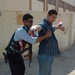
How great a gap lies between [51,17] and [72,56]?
4648 millimetres

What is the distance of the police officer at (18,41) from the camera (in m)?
3.85

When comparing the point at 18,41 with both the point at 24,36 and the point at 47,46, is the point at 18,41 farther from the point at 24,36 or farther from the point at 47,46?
the point at 47,46

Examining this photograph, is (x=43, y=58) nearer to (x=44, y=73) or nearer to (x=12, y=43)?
(x=44, y=73)

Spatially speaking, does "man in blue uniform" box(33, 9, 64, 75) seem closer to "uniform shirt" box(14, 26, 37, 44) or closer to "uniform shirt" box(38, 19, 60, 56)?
"uniform shirt" box(38, 19, 60, 56)

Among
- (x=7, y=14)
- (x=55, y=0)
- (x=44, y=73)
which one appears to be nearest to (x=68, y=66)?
(x=7, y=14)

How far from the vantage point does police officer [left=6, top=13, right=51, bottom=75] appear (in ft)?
12.6

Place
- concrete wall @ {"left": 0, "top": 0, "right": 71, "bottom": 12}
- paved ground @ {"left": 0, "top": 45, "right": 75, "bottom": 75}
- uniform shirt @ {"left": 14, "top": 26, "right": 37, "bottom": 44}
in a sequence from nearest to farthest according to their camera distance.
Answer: uniform shirt @ {"left": 14, "top": 26, "right": 37, "bottom": 44}
paved ground @ {"left": 0, "top": 45, "right": 75, "bottom": 75}
concrete wall @ {"left": 0, "top": 0, "right": 71, "bottom": 12}

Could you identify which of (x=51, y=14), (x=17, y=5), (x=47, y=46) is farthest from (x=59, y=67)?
(x=17, y=5)

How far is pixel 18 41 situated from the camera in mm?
3918

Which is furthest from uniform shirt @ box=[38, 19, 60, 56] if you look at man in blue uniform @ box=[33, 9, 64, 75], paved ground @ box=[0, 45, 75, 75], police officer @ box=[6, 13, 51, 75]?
paved ground @ box=[0, 45, 75, 75]

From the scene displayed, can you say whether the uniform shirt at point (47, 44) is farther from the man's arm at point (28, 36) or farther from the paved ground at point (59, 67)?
the paved ground at point (59, 67)

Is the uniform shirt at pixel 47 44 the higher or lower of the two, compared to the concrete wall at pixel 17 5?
lower

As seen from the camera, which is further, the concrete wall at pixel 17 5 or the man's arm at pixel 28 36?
the concrete wall at pixel 17 5

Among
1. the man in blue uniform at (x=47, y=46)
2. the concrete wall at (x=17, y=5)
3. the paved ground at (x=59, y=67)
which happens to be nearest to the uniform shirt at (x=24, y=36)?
the man in blue uniform at (x=47, y=46)
